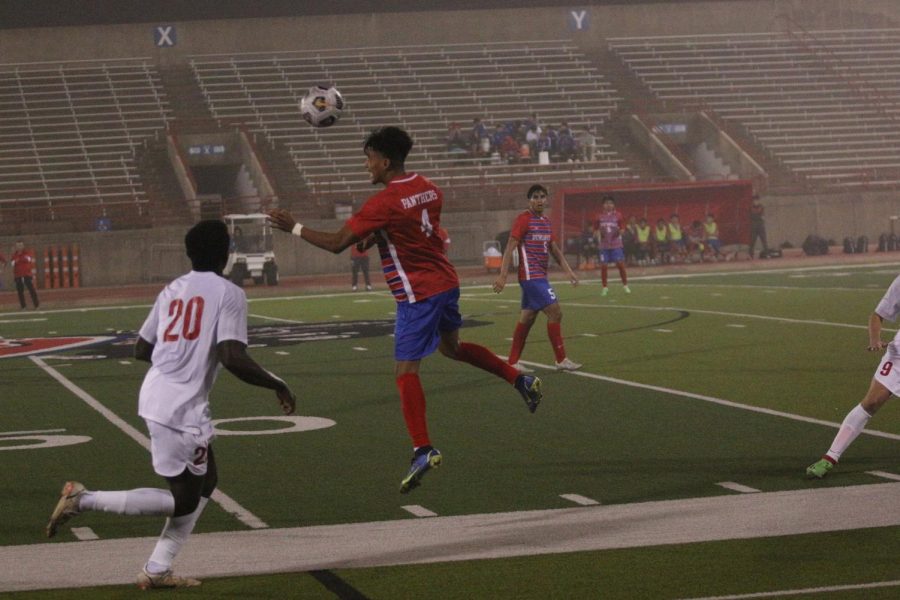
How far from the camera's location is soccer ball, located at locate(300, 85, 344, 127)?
12.7 metres

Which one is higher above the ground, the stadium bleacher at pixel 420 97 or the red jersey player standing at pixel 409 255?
the stadium bleacher at pixel 420 97

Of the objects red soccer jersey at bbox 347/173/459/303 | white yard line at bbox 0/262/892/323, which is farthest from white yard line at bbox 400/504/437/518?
white yard line at bbox 0/262/892/323

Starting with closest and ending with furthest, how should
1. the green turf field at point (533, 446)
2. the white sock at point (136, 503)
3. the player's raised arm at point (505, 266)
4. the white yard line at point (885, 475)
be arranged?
1. the white sock at point (136, 503)
2. the green turf field at point (533, 446)
3. the white yard line at point (885, 475)
4. the player's raised arm at point (505, 266)

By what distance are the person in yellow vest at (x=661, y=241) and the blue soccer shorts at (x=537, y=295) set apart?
2562cm

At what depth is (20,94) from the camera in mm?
49500

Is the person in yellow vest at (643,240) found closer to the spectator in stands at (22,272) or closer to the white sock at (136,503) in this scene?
the spectator in stands at (22,272)

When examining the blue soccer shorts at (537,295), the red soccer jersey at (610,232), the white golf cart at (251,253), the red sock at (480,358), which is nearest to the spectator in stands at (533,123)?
the white golf cart at (251,253)

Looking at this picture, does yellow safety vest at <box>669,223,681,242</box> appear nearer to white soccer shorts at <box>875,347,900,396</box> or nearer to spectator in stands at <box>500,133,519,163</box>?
spectator in stands at <box>500,133,519,163</box>

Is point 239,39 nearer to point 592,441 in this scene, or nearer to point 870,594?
point 592,441

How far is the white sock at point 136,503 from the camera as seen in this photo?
6836 millimetres

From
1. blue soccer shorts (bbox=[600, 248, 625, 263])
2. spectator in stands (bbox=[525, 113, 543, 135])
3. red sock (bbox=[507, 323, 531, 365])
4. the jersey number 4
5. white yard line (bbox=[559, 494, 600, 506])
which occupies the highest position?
spectator in stands (bbox=[525, 113, 543, 135])

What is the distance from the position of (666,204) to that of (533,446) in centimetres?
3343

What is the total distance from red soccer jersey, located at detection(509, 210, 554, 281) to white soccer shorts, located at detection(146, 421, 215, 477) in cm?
1026

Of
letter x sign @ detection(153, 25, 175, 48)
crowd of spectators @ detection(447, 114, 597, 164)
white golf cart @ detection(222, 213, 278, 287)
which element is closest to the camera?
white golf cart @ detection(222, 213, 278, 287)
